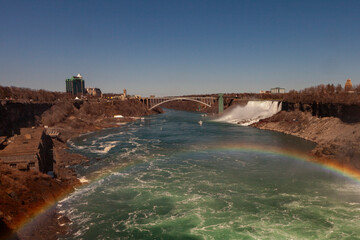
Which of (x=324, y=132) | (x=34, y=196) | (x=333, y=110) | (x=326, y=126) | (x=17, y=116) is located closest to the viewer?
(x=34, y=196)

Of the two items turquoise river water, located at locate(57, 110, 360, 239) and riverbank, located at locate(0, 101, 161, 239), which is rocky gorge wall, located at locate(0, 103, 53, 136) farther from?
turquoise river water, located at locate(57, 110, 360, 239)

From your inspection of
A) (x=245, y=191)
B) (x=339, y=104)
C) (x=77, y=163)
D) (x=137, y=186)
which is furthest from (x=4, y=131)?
(x=339, y=104)

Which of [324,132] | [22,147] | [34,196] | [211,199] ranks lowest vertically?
[211,199]

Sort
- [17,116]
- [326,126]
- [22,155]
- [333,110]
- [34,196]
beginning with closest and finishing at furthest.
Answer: [34,196], [22,155], [326,126], [333,110], [17,116]

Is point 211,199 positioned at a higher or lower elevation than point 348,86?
lower

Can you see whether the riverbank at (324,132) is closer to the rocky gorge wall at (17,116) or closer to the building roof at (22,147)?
the building roof at (22,147)

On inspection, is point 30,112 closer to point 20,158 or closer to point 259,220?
point 20,158

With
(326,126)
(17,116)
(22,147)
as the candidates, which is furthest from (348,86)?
(17,116)

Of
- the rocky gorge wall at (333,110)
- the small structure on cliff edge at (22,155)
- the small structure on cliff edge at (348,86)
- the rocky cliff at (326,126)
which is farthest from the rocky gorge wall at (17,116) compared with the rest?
the small structure on cliff edge at (348,86)

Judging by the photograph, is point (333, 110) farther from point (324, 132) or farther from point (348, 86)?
point (348, 86)
